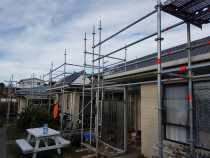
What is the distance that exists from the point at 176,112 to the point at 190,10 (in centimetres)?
255

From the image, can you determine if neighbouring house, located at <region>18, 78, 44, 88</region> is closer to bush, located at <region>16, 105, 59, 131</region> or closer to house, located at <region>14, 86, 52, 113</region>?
house, located at <region>14, 86, 52, 113</region>

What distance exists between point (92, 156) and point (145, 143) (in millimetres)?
1826

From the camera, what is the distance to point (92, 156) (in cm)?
544

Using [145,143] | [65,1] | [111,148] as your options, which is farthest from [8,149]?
[65,1]

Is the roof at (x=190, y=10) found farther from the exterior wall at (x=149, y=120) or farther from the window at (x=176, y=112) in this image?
the exterior wall at (x=149, y=120)

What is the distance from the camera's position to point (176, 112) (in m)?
4.33

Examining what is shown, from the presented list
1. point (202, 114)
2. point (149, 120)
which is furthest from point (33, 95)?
point (202, 114)

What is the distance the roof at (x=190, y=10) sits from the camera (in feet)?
9.43

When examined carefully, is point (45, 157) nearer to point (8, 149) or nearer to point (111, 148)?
point (8, 149)

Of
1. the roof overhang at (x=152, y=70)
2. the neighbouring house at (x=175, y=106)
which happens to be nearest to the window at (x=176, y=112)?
the neighbouring house at (x=175, y=106)

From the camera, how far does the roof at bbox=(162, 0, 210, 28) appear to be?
9.43ft

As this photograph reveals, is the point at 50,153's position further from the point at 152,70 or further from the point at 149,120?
the point at 152,70

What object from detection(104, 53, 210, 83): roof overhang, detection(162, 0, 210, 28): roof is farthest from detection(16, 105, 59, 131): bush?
detection(162, 0, 210, 28): roof

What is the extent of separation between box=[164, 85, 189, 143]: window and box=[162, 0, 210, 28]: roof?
1676mm
